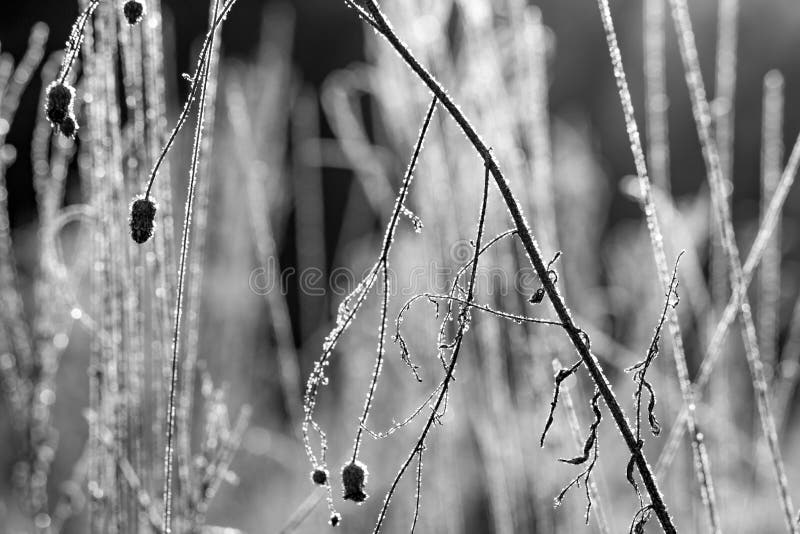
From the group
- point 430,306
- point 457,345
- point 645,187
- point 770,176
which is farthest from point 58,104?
point 430,306

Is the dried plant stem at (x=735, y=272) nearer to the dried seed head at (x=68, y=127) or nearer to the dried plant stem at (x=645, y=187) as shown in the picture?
the dried plant stem at (x=645, y=187)

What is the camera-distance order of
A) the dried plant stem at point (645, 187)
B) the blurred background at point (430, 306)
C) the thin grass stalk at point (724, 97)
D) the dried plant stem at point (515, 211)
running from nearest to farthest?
the dried plant stem at point (515, 211)
the dried plant stem at point (645, 187)
the thin grass stalk at point (724, 97)
the blurred background at point (430, 306)

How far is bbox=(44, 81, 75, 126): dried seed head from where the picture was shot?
400 mm

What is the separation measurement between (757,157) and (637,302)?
3.43 metres

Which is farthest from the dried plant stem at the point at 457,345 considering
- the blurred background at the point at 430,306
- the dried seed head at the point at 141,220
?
the blurred background at the point at 430,306

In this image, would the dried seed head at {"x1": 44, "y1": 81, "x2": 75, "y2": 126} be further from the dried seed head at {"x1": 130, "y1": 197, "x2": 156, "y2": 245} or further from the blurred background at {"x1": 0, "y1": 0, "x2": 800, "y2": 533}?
the blurred background at {"x1": 0, "y1": 0, "x2": 800, "y2": 533}

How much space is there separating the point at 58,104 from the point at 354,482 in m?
0.23

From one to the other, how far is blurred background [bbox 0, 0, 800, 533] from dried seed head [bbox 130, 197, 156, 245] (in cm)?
36

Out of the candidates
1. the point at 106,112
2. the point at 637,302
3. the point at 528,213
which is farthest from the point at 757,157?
the point at 106,112

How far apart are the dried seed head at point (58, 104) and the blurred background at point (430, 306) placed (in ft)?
1.20

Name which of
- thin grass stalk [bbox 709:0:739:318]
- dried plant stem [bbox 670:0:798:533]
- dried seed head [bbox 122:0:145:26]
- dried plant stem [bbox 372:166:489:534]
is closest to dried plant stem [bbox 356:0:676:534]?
dried plant stem [bbox 372:166:489:534]

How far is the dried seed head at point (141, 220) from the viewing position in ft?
1.32

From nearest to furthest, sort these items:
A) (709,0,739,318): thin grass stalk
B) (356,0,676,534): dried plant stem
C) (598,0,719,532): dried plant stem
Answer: (356,0,676,534): dried plant stem → (598,0,719,532): dried plant stem → (709,0,739,318): thin grass stalk

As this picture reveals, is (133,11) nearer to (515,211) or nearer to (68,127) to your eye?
(68,127)
